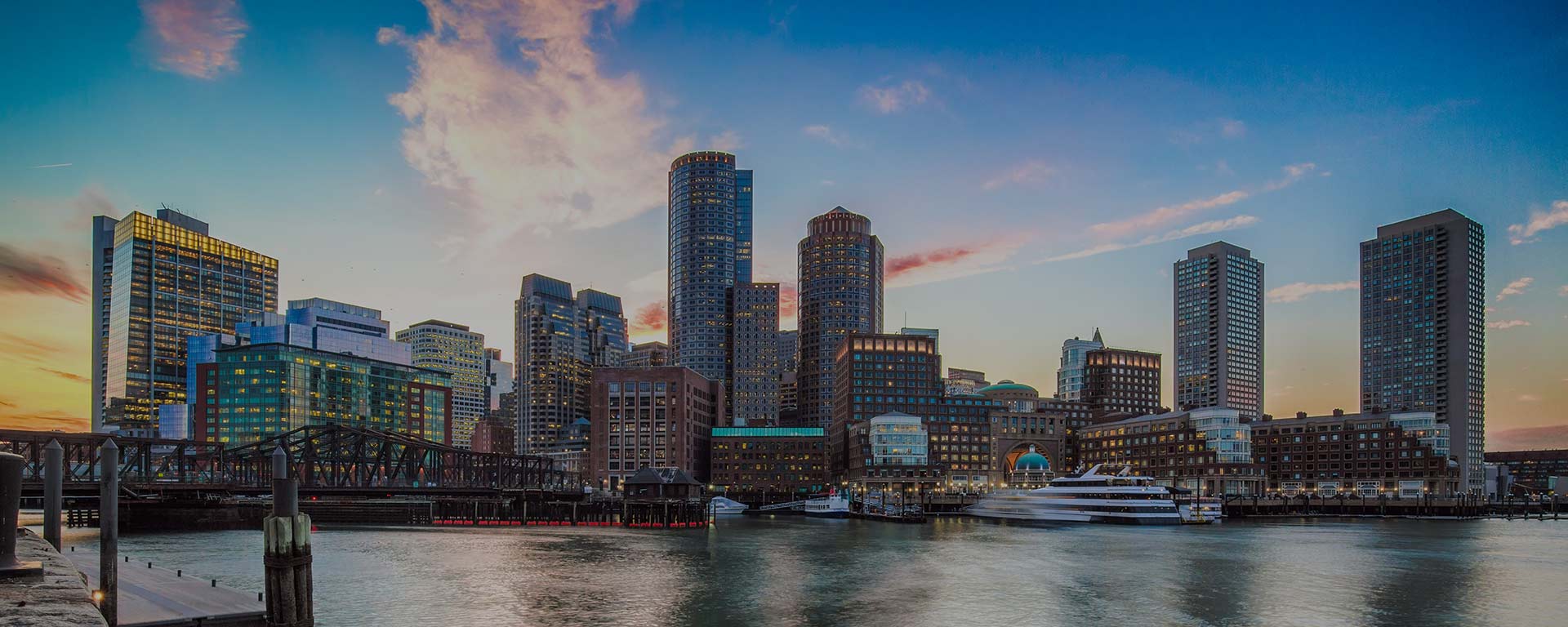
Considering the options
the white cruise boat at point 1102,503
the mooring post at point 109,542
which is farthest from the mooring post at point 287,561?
the white cruise boat at point 1102,503

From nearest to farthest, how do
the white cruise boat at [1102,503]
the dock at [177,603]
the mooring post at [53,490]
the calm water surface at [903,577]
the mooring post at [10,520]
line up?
the mooring post at [10,520] → the mooring post at [53,490] → the dock at [177,603] → the calm water surface at [903,577] → the white cruise boat at [1102,503]

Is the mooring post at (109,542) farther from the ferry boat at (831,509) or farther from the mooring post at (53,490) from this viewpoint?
the ferry boat at (831,509)

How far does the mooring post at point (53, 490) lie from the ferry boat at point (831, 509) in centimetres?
14930

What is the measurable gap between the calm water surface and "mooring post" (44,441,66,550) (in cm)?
1608

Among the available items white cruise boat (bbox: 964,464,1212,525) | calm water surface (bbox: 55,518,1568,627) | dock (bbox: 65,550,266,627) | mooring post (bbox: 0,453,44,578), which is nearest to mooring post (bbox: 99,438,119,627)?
dock (bbox: 65,550,266,627)

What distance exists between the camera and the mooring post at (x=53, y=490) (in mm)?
29312

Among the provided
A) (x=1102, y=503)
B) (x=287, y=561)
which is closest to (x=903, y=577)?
(x=287, y=561)

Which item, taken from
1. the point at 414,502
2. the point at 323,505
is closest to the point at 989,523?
the point at 414,502

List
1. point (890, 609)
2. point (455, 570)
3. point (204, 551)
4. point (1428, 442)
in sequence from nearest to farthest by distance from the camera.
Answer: point (890, 609), point (455, 570), point (204, 551), point (1428, 442)

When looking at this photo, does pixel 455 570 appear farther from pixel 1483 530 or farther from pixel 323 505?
pixel 1483 530

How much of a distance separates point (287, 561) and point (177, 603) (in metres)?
6.35

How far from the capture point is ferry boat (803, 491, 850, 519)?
7062 inches

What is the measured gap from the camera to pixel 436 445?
149 meters

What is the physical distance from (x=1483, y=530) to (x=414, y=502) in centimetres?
15062
